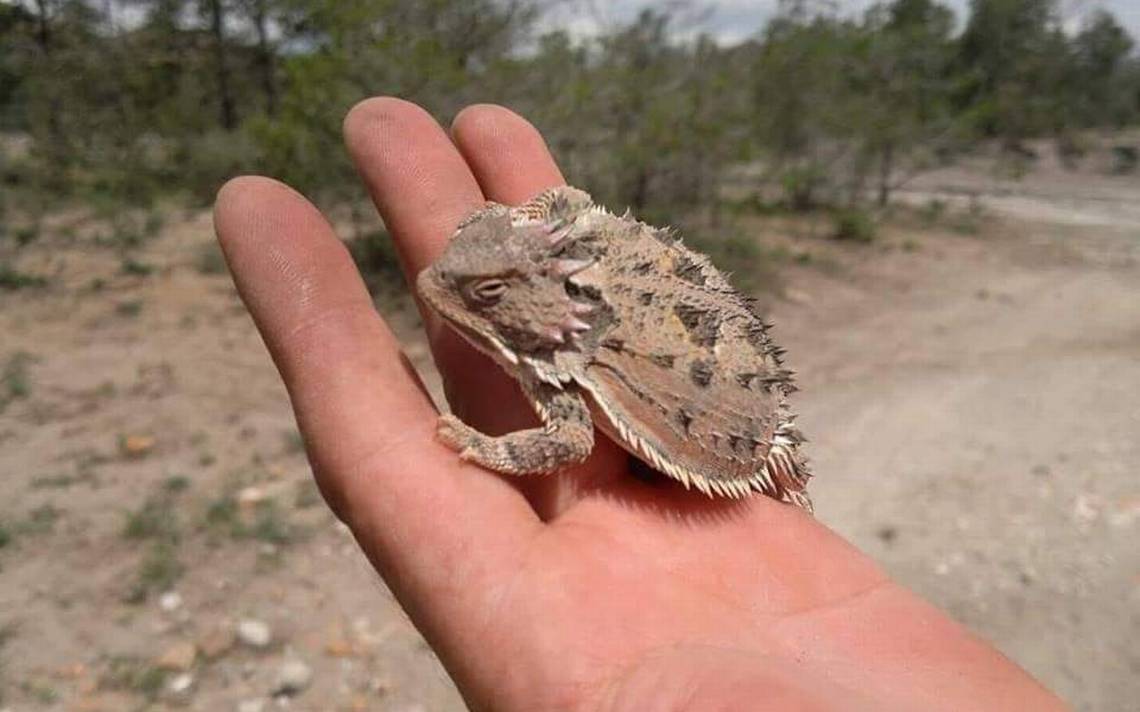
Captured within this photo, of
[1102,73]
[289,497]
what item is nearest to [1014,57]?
[1102,73]

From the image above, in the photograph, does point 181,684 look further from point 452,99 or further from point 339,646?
point 452,99

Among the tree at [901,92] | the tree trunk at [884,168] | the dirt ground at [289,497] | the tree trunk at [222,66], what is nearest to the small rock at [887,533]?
the dirt ground at [289,497]

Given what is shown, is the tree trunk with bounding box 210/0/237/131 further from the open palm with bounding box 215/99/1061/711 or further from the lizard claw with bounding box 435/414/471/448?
the lizard claw with bounding box 435/414/471/448

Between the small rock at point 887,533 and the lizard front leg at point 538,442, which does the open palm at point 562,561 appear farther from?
Result: the small rock at point 887,533

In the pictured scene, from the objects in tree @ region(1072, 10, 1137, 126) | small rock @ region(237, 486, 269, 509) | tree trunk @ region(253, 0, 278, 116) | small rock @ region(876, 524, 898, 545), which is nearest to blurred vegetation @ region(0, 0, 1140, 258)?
tree trunk @ region(253, 0, 278, 116)

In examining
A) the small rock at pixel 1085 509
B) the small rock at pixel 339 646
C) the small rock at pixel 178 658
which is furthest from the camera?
the small rock at pixel 1085 509

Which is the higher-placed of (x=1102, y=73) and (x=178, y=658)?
(x=1102, y=73)

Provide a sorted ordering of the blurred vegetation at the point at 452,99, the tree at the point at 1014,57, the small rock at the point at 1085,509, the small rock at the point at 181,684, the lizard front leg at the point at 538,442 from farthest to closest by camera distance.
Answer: the tree at the point at 1014,57 < the blurred vegetation at the point at 452,99 < the small rock at the point at 1085,509 < the small rock at the point at 181,684 < the lizard front leg at the point at 538,442
